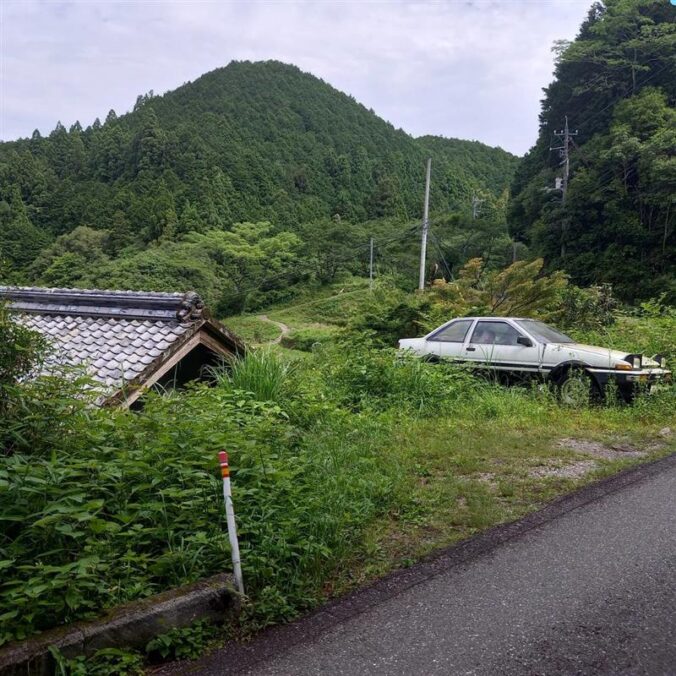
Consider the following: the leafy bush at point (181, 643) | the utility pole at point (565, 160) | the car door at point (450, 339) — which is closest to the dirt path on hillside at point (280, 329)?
the utility pole at point (565, 160)

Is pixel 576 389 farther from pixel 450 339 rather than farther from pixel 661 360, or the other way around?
pixel 450 339

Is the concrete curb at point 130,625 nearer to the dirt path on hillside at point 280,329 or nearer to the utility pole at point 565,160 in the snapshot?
the dirt path on hillside at point 280,329

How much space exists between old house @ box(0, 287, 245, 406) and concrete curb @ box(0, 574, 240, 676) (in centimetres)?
381

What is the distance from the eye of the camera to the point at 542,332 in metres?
10.0

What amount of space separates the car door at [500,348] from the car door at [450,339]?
0.16 metres

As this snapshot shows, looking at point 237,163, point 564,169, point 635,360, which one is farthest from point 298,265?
point 635,360

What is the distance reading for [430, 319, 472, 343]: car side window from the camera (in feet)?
34.6

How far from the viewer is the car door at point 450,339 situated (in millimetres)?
10469

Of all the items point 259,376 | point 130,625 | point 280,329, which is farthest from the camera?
point 280,329

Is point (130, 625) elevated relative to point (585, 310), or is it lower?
lower

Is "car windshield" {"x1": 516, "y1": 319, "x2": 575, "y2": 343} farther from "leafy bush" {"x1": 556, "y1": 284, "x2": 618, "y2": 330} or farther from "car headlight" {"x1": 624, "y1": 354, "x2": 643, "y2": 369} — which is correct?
"leafy bush" {"x1": 556, "y1": 284, "x2": 618, "y2": 330}

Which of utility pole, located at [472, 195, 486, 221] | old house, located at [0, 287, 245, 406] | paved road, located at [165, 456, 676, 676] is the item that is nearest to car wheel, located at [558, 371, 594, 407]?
paved road, located at [165, 456, 676, 676]

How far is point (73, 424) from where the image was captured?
388 cm

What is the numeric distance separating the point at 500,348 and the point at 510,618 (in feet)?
24.0
